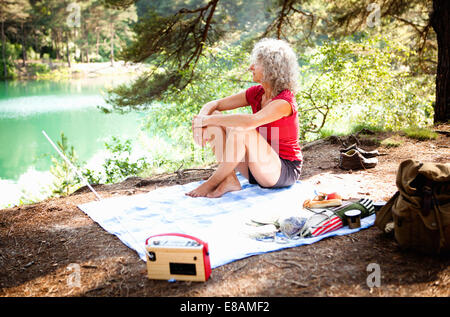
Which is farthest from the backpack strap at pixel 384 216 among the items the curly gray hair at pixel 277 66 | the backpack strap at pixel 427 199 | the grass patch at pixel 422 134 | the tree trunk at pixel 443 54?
the tree trunk at pixel 443 54

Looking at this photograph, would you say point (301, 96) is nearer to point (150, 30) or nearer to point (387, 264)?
point (150, 30)

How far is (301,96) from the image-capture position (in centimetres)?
647

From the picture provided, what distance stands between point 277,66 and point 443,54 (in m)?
3.32

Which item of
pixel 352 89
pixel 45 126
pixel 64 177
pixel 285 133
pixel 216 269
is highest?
pixel 352 89

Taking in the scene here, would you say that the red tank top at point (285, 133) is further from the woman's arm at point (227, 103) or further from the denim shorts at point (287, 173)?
the woman's arm at point (227, 103)

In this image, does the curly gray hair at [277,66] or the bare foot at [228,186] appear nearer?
the curly gray hair at [277,66]

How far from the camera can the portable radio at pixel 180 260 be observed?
170 centimetres

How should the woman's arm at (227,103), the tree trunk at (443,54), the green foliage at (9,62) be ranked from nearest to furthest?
the woman's arm at (227,103)
the tree trunk at (443,54)
the green foliage at (9,62)

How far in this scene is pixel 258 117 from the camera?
2605mm

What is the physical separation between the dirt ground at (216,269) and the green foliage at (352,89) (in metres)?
3.55

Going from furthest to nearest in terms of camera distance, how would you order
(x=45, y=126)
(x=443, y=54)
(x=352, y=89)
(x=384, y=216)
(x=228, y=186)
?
(x=45, y=126) → (x=352, y=89) → (x=443, y=54) → (x=228, y=186) → (x=384, y=216)

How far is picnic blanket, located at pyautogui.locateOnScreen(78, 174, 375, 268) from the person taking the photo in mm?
2098

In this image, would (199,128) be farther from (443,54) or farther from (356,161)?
(443,54)

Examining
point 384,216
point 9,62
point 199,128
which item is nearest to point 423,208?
point 384,216
